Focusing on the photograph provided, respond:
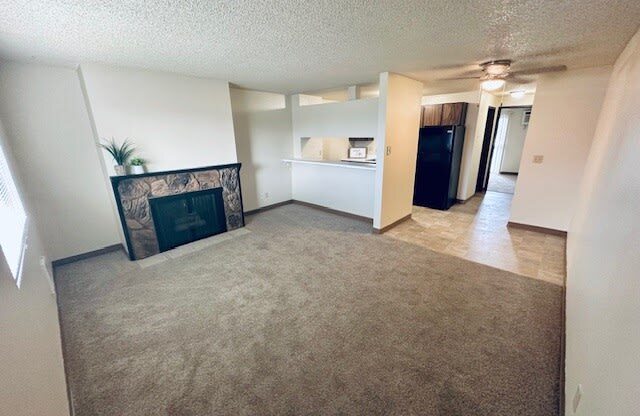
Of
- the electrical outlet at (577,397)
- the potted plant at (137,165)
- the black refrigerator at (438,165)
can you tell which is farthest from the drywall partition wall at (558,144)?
the potted plant at (137,165)

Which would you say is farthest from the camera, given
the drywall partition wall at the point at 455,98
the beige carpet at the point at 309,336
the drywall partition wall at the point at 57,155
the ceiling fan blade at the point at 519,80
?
the drywall partition wall at the point at 455,98

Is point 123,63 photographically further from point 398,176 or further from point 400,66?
point 398,176

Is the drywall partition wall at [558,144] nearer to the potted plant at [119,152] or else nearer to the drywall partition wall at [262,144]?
the drywall partition wall at [262,144]

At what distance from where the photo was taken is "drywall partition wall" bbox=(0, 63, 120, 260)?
8.63ft

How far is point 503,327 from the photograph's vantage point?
2.01m

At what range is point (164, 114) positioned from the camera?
10.6 ft

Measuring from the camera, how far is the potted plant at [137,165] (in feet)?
9.83

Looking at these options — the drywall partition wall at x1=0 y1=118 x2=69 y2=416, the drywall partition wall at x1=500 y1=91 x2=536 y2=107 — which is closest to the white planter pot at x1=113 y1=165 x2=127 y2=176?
the drywall partition wall at x1=0 y1=118 x2=69 y2=416

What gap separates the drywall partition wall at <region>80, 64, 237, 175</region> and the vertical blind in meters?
0.81

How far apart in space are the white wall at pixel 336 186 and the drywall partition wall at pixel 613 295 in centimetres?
268

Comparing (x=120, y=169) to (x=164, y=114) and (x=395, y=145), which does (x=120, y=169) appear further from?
(x=395, y=145)

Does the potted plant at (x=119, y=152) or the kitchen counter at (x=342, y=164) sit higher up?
the potted plant at (x=119, y=152)

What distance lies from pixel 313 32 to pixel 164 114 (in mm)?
2351

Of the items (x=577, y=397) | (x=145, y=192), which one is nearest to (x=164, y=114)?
(x=145, y=192)
